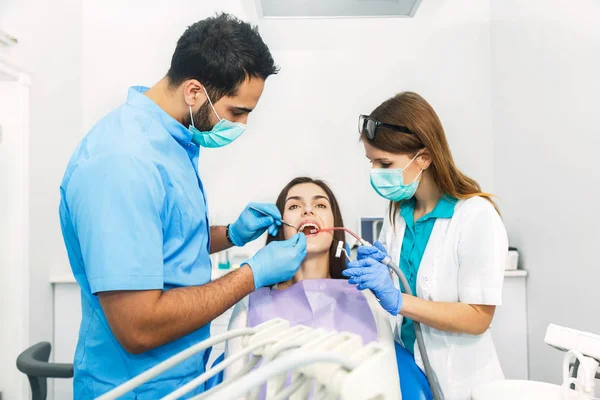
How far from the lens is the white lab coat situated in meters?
1.30

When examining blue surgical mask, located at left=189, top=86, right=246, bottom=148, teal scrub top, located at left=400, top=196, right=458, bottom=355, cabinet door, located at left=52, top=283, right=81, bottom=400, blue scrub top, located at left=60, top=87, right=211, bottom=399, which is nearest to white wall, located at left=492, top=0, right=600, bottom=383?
teal scrub top, located at left=400, top=196, right=458, bottom=355

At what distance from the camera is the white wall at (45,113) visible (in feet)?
6.98

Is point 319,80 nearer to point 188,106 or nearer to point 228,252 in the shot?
point 228,252

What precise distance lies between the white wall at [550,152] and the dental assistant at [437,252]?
0.81 metres

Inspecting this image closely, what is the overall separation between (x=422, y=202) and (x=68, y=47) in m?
2.23

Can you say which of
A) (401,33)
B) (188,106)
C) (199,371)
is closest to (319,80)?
(401,33)

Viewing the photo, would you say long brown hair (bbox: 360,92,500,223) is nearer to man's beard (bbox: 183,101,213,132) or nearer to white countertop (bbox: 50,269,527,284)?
man's beard (bbox: 183,101,213,132)

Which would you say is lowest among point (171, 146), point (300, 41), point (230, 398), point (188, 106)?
point (230, 398)

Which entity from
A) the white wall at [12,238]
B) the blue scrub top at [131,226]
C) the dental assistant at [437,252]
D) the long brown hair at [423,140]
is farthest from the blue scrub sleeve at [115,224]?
the white wall at [12,238]

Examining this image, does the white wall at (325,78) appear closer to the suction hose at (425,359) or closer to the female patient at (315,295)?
the female patient at (315,295)

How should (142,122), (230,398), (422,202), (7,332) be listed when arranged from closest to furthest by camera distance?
(230,398) < (142,122) < (422,202) < (7,332)

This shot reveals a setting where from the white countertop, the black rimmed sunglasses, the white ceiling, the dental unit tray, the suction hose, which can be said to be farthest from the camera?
the white countertop

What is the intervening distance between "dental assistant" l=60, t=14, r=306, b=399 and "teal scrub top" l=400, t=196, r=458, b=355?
395 mm

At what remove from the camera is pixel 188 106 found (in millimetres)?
1229
